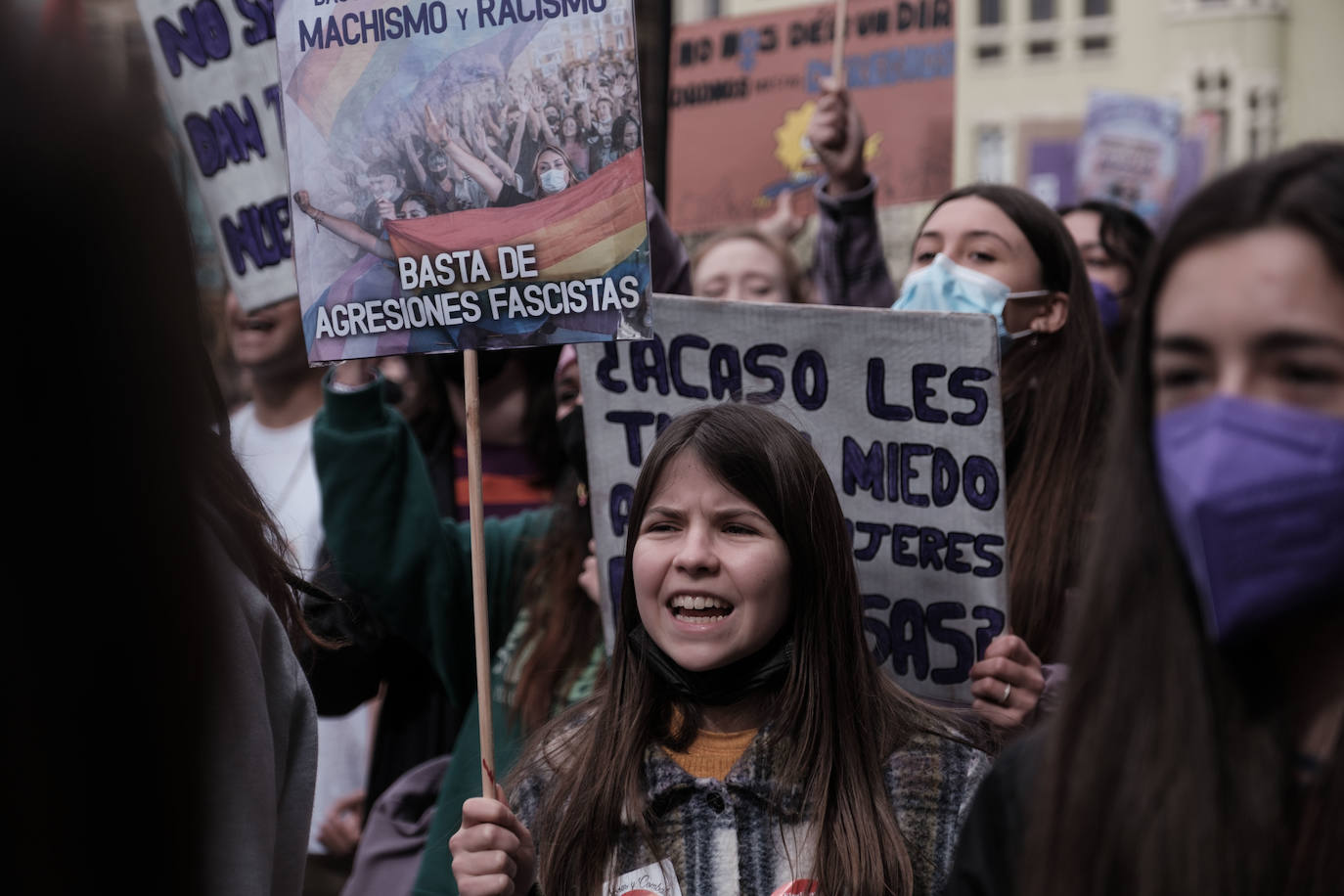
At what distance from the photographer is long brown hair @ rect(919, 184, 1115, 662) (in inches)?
121

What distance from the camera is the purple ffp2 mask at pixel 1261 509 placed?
146cm

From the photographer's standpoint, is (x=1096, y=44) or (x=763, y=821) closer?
(x=763, y=821)

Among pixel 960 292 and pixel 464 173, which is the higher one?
pixel 464 173

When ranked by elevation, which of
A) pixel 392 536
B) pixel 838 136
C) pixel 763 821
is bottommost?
pixel 763 821

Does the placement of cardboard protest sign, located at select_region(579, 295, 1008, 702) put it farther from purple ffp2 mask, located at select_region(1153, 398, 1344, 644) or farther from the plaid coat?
purple ffp2 mask, located at select_region(1153, 398, 1344, 644)

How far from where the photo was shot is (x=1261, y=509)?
1.46m

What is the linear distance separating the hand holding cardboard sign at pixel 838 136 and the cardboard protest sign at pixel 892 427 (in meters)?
1.34

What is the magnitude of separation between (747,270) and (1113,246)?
Result: 1102 millimetres

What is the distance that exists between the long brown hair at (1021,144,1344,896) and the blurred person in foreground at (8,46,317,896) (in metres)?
0.87

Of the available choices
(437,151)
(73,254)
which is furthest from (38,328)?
(437,151)

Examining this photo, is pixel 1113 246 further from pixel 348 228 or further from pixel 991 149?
pixel 991 149

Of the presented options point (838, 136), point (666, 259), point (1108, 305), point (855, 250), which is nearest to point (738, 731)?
point (666, 259)

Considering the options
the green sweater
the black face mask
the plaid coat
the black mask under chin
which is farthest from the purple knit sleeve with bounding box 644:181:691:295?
the plaid coat

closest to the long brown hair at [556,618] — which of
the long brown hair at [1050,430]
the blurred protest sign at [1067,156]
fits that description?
the long brown hair at [1050,430]
